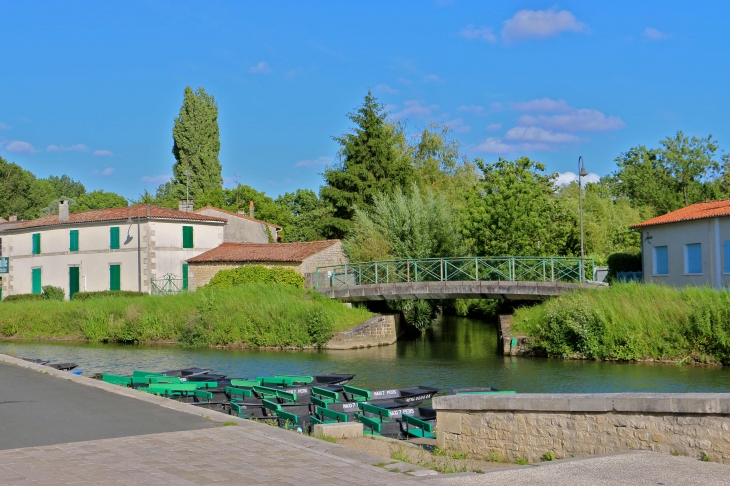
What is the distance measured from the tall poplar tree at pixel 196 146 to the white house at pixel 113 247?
23799 millimetres

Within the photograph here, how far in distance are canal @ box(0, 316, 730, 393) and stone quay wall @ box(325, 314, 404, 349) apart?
0.76 m

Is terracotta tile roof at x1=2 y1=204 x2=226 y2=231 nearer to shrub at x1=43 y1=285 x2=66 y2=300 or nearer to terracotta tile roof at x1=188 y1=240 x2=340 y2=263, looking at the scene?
terracotta tile roof at x1=188 y1=240 x2=340 y2=263

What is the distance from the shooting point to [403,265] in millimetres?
34688

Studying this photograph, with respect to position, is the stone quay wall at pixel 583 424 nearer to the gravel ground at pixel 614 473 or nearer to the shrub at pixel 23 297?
the gravel ground at pixel 614 473

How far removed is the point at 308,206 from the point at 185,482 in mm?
59801

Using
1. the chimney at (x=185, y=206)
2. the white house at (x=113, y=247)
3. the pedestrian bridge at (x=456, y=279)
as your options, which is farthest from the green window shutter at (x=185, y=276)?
the pedestrian bridge at (x=456, y=279)

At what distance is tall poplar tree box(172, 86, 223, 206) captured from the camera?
68812mm

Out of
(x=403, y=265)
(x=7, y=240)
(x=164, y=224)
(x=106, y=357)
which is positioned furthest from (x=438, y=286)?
(x=7, y=240)

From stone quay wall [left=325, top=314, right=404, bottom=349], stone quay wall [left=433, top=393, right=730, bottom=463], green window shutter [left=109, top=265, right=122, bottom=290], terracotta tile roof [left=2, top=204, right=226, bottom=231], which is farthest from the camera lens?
green window shutter [left=109, top=265, right=122, bottom=290]

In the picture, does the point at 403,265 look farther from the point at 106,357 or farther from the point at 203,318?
the point at 106,357

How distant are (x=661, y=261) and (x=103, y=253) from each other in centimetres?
2855

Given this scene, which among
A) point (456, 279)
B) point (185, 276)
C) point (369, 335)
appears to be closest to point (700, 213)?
point (456, 279)

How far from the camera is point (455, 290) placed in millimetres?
30328

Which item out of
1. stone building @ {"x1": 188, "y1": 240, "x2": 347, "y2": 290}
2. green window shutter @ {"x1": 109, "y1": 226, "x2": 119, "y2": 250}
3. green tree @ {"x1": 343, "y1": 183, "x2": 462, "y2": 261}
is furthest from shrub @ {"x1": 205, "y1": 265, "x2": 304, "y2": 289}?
green window shutter @ {"x1": 109, "y1": 226, "x2": 119, "y2": 250}
